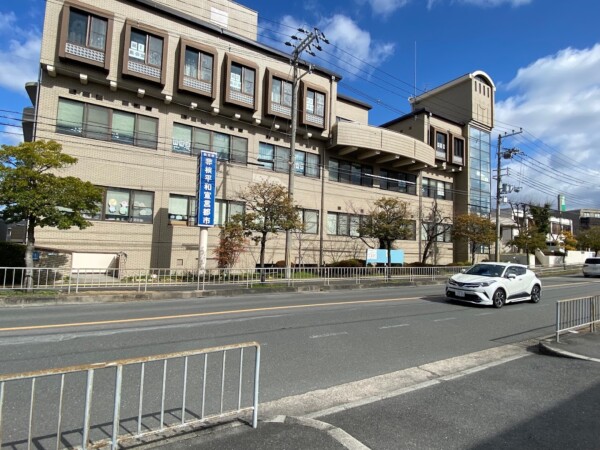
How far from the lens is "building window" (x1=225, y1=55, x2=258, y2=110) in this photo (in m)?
24.2

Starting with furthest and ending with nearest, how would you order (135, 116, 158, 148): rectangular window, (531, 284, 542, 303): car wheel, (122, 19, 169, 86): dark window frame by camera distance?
(135, 116, 158, 148): rectangular window < (122, 19, 169, 86): dark window frame < (531, 284, 542, 303): car wheel

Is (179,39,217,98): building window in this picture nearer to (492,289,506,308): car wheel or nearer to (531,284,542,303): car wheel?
(492,289,506,308): car wheel

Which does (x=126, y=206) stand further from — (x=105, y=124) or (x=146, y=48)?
(x=146, y=48)

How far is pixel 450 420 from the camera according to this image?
4.18 metres

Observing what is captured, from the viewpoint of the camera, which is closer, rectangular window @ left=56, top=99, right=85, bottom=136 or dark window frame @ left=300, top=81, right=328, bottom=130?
rectangular window @ left=56, top=99, right=85, bottom=136

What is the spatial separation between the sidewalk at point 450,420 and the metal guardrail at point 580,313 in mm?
3594

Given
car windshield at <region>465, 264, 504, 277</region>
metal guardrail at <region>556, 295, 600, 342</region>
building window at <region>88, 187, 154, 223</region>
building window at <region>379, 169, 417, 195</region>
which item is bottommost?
metal guardrail at <region>556, 295, 600, 342</region>

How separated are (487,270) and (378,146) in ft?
57.7

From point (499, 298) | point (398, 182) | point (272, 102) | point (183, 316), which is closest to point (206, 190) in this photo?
point (272, 102)

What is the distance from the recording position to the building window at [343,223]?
30344 mm

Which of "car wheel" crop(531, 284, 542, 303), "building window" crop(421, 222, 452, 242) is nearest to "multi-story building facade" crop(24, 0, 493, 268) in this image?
"building window" crop(421, 222, 452, 242)

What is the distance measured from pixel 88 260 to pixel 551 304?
21.3 m

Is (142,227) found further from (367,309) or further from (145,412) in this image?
(145,412)

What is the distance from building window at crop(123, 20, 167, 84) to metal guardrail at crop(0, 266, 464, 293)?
10961mm
